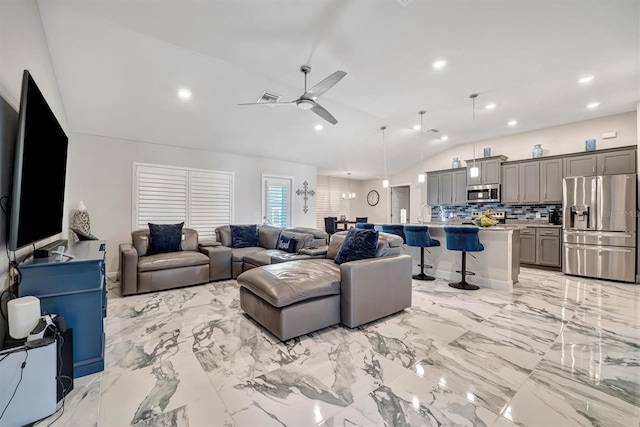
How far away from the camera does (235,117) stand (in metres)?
4.74

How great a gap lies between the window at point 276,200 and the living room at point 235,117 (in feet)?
0.59

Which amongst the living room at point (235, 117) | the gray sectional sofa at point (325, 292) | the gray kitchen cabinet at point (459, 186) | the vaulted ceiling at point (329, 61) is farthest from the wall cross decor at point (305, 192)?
the gray sectional sofa at point (325, 292)

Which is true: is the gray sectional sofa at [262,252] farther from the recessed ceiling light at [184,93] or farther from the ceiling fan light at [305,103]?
the recessed ceiling light at [184,93]

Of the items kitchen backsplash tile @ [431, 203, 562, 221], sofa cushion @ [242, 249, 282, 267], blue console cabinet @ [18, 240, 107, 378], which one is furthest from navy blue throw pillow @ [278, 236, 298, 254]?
kitchen backsplash tile @ [431, 203, 562, 221]

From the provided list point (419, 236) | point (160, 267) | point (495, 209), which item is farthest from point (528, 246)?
point (160, 267)

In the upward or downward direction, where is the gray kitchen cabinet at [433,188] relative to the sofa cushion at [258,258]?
upward

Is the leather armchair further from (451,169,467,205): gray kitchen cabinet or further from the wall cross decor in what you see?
(451,169,467,205): gray kitchen cabinet

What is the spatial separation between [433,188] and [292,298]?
642cm

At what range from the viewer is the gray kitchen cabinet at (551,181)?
5.49 m

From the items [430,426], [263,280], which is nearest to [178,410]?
[263,280]

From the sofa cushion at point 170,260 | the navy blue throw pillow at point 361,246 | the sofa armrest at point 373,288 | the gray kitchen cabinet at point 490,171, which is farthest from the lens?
the gray kitchen cabinet at point 490,171

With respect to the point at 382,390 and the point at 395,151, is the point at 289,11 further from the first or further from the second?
the point at 395,151

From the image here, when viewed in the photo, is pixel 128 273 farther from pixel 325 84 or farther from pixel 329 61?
pixel 329 61

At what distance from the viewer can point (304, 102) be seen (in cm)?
330
